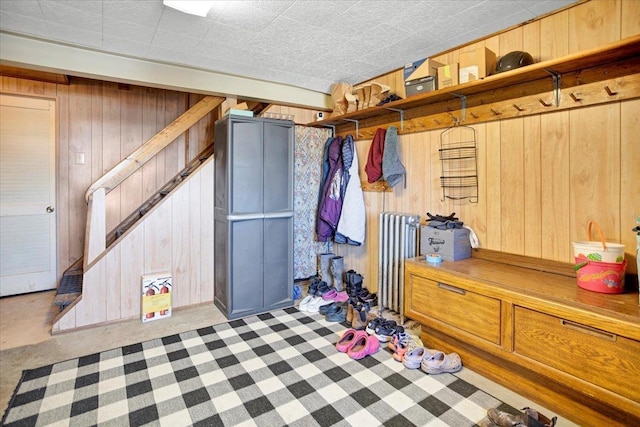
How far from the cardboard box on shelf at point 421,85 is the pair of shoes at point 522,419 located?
2.15 metres

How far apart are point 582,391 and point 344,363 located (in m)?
1.27

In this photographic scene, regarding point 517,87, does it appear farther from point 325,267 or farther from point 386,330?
point 325,267

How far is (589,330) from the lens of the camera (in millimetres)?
1516

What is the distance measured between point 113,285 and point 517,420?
119 inches

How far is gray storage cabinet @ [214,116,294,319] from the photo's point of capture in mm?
2949

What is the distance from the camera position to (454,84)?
242 centimetres

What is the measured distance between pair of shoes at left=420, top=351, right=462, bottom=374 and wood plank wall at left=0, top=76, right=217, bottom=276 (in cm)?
369

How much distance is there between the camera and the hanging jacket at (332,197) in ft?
11.7

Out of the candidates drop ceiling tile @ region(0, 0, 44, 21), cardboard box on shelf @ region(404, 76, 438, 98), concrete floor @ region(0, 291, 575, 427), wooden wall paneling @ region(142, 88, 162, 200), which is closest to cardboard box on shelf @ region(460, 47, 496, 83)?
cardboard box on shelf @ region(404, 76, 438, 98)

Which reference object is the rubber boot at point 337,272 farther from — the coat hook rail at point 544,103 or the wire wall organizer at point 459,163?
the coat hook rail at point 544,103

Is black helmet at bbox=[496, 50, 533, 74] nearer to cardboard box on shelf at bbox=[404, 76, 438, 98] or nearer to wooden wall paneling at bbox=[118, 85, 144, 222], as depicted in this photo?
cardboard box on shelf at bbox=[404, 76, 438, 98]

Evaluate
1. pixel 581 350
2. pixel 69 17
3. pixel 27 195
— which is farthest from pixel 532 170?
pixel 27 195

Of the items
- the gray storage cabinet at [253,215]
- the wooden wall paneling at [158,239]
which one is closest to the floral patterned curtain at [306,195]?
the gray storage cabinet at [253,215]

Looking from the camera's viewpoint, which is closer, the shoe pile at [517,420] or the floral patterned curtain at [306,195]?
the shoe pile at [517,420]
